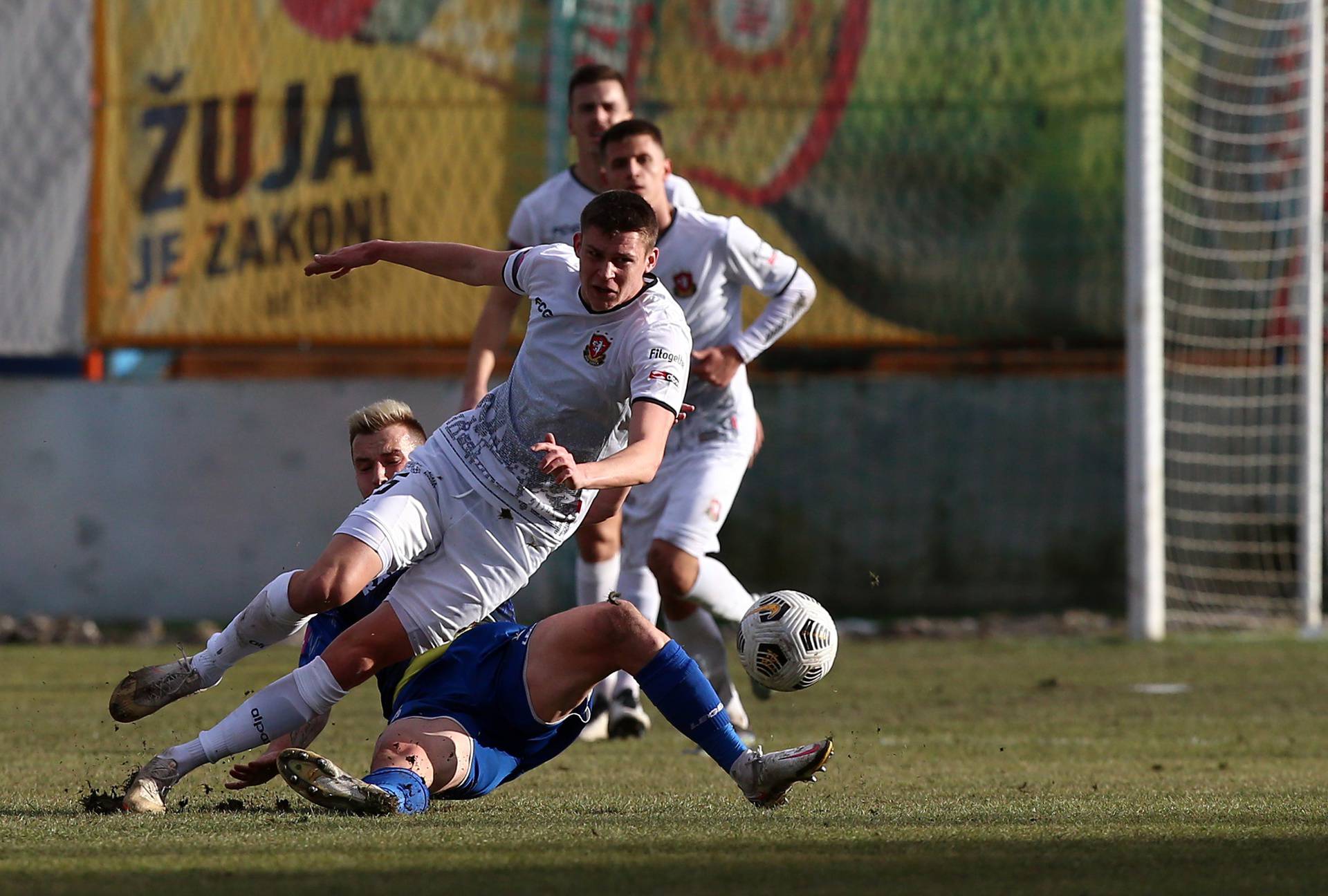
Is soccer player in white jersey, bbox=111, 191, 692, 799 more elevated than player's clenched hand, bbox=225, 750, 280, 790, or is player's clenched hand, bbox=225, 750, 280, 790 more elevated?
soccer player in white jersey, bbox=111, 191, 692, 799

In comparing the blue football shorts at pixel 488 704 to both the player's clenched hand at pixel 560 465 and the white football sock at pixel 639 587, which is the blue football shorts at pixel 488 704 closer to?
the player's clenched hand at pixel 560 465

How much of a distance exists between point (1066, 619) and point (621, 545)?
5.13 meters

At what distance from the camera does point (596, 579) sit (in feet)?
22.8

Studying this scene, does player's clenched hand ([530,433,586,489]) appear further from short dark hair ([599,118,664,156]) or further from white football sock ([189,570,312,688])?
short dark hair ([599,118,664,156])

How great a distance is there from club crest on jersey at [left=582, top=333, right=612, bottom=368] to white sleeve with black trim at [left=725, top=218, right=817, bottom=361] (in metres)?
1.92

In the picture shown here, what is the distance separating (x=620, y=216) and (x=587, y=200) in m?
2.17

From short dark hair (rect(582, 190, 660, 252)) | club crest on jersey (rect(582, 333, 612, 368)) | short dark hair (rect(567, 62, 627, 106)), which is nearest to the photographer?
short dark hair (rect(582, 190, 660, 252))

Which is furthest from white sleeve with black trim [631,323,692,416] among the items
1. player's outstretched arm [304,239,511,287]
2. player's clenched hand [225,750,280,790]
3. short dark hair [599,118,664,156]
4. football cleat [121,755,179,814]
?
short dark hair [599,118,664,156]

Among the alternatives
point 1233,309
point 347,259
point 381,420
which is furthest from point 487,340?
point 1233,309

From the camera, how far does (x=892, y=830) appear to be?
13.3 feet

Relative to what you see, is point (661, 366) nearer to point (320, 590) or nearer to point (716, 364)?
point (320, 590)

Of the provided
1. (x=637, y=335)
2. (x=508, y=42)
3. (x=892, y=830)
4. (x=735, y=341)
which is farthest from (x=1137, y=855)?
(x=508, y=42)

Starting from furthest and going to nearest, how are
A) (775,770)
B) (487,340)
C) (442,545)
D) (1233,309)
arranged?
(1233,309)
(487,340)
(442,545)
(775,770)

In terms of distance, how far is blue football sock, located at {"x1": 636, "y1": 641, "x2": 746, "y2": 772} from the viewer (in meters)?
4.34
